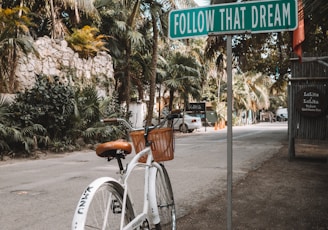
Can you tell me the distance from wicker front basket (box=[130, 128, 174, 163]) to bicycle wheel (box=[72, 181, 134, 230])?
55cm

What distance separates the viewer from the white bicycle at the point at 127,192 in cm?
240

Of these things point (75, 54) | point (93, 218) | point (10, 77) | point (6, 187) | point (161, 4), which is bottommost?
point (6, 187)

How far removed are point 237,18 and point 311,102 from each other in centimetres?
624

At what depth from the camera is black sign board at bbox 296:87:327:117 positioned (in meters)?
8.37

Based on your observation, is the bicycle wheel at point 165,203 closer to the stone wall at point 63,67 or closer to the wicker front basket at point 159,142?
the wicker front basket at point 159,142

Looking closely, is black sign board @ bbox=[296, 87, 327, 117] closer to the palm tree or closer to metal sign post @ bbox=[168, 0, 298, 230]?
metal sign post @ bbox=[168, 0, 298, 230]

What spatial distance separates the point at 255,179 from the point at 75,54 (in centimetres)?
1141

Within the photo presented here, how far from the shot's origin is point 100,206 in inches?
98.1

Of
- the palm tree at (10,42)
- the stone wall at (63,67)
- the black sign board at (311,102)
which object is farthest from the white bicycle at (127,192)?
the stone wall at (63,67)

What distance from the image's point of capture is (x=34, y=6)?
17484 mm

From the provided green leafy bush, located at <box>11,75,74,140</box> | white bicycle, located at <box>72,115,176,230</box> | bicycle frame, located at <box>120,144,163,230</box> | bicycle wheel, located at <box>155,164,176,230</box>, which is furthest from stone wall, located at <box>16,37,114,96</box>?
bicycle frame, located at <box>120,144,163,230</box>

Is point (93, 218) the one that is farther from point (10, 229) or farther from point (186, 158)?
point (186, 158)

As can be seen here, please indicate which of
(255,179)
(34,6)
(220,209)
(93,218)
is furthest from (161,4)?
(93,218)

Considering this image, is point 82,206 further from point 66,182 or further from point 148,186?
point 66,182
